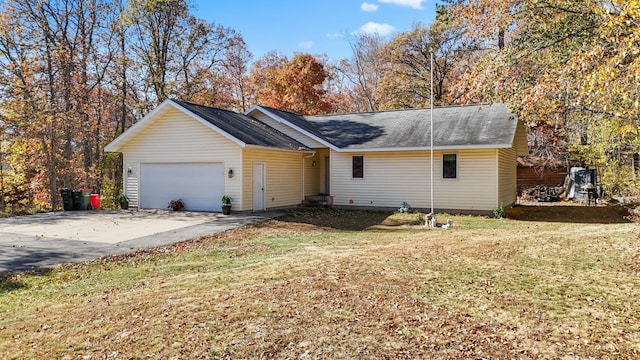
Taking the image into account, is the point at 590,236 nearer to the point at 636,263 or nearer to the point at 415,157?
the point at 636,263

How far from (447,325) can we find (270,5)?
2223 cm

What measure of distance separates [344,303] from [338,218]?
10.5 meters

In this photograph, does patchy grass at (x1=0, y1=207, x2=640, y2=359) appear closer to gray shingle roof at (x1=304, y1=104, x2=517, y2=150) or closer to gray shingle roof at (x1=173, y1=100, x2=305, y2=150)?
gray shingle roof at (x1=304, y1=104, x2=517, y2=150)

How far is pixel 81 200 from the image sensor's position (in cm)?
1866

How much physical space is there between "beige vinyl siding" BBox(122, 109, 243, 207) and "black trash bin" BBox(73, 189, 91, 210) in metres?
1.74

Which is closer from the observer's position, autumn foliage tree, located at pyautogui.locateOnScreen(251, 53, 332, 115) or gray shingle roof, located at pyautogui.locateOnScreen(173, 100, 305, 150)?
gray shingle roof, located at pyautogui.locateOnScreen(173, 100, 305, 150)

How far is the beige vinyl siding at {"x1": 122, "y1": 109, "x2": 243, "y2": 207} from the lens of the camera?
16.3m

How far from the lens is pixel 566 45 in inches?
340

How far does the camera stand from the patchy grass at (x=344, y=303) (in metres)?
4.14

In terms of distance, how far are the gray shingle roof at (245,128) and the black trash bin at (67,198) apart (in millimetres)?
6477

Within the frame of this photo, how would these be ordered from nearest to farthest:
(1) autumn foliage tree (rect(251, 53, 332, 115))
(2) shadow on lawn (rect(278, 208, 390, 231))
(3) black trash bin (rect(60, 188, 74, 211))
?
(2) shadow on lawn (rect(278, 208, 390, 231))
(3) black trash bin (rect(60, 188, 74, 211))
(1) autumn foliage tree (rect(251, 53, 332, 115))

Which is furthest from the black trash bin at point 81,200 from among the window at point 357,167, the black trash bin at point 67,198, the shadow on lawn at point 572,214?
the shadow on lawn at point 572,214

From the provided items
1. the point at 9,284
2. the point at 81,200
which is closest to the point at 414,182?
the point at 9,284

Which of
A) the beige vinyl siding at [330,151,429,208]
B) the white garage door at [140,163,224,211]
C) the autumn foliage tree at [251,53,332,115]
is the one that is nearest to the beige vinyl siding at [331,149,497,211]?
the beige vinyl siding at [330,151,429,208]
